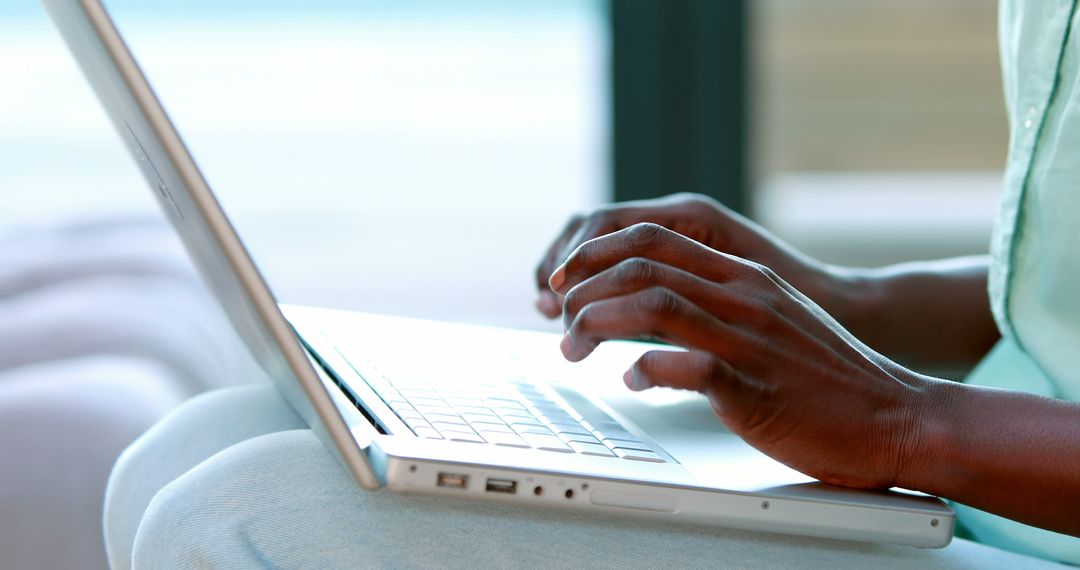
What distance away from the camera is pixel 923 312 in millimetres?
1037

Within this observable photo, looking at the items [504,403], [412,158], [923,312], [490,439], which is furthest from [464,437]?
[412,158]

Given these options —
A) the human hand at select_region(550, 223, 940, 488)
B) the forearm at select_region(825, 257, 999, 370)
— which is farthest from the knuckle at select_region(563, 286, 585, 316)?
the forearm at select_region(825, 257, 999, 370)

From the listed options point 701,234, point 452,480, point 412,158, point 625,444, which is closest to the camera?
point 452,480

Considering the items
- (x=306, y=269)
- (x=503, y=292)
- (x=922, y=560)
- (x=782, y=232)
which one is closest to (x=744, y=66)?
(x=782, y=232)

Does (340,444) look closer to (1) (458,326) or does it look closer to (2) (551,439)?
(2) (551,439)

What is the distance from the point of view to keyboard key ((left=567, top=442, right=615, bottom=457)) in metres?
0.64

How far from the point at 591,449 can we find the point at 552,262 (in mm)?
358

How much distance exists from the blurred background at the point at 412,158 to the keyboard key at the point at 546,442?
51cm

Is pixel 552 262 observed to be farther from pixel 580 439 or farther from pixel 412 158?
pixel 412 158

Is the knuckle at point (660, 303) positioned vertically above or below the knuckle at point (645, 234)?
below

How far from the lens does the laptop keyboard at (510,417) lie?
64cm

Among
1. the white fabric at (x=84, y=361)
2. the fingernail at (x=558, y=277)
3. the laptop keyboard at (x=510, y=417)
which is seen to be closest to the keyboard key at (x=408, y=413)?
the laptop keyboard at (x=510, y=417)

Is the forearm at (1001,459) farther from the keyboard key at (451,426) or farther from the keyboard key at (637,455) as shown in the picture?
the keyboard key at (451,426)

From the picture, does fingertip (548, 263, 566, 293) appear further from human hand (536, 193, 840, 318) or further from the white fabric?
the white fabric
